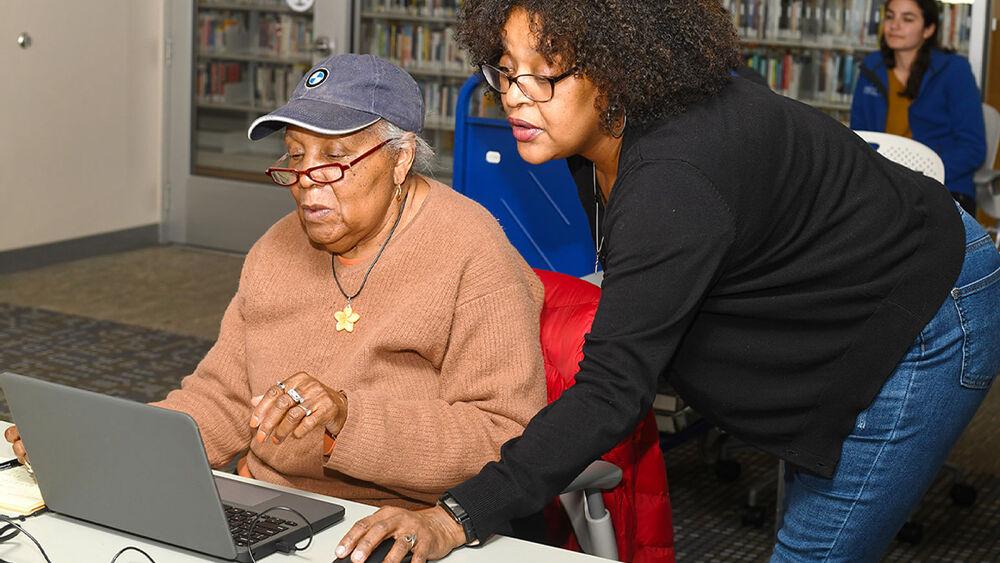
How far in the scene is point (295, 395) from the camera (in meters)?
1.55

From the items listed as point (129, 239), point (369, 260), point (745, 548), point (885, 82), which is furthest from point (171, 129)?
point (369, 260)

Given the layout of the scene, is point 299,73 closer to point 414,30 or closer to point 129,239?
point 414,30

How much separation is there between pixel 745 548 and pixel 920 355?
1632mm

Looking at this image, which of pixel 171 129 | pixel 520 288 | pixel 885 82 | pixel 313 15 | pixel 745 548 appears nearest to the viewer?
pixel 520 288

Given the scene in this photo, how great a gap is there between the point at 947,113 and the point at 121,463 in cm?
401

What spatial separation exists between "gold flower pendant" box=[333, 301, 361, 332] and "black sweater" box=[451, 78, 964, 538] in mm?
482

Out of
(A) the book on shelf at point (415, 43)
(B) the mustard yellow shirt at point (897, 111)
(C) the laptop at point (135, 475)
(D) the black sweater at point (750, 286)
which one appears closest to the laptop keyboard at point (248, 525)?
(C) the laptop at point (135, 475)

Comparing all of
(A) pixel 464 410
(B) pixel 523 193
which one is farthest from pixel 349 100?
(B) pixel 523 193

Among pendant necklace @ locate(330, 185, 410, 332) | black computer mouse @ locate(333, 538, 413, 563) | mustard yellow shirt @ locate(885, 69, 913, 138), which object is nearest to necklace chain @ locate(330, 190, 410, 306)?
pendant necklace @ locate(330, 185, 410, 332)

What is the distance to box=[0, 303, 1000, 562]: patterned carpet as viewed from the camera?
10.6ft

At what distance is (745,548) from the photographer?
3197 millimetres

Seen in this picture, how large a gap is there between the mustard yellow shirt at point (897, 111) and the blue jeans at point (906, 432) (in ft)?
10.7

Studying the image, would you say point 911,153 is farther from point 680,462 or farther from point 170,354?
point 170,354

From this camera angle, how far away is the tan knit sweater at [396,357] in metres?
1.80
